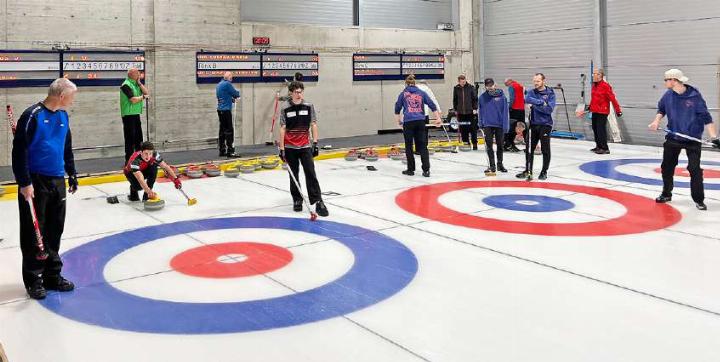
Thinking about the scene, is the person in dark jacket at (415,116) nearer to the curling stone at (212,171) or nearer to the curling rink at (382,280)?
the curling rink at (382,280)

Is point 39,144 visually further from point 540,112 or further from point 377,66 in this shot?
point 377,66

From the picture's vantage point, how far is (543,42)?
20.5m

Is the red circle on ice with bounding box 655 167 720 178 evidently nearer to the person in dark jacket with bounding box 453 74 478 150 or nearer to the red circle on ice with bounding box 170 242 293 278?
the person in dark jacket with bounding box 453 74 478 150

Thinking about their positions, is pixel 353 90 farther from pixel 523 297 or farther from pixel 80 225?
pixel 523 297

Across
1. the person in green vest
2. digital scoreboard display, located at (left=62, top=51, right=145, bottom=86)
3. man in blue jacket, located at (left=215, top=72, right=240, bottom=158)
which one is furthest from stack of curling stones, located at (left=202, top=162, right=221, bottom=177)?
digital scoreboard display, located at (left=62, top=51, right=145, bottom=86)

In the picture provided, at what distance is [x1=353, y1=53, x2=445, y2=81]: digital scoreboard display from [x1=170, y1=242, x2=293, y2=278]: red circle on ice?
12.9 metres

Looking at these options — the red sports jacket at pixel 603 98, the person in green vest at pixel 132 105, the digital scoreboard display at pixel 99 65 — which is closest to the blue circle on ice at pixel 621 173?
the red sports jacket at pixel 603 98

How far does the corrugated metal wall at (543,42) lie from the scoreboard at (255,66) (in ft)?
22.9

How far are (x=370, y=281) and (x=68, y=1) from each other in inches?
451

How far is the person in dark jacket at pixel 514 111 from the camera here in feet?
53.6

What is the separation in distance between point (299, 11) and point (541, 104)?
961 cm

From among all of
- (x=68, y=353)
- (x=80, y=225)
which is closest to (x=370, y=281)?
(x=68, y=353)

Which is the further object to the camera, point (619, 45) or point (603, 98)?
point (619, 45)

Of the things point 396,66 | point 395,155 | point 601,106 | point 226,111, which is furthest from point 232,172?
→ point 396,66
